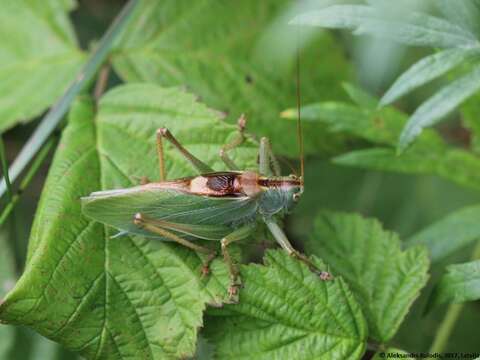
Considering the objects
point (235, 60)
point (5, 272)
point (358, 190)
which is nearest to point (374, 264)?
point (235, 60)

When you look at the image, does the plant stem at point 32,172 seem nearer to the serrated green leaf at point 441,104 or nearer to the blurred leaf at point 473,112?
the serrated green leaf at point 441,104

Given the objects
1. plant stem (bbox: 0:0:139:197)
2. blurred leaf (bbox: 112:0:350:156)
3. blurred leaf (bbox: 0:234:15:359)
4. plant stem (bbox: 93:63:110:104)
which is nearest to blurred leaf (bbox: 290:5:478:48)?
blurred leaf (bbox: 112:0:350:156)

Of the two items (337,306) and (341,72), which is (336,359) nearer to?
(337,306)

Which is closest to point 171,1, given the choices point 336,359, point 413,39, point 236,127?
point 236,127

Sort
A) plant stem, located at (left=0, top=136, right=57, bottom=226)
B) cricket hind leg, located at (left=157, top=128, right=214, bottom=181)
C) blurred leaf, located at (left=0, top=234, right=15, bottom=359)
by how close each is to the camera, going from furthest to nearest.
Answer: blurred leaf, located at (left=0, top=234, right=15, bottom=359) < plant stem, located at (left=0, top=136, right=57, bottom=226) < cricket hind leg, located at (left=157, top=128, right=214, bottom=181)

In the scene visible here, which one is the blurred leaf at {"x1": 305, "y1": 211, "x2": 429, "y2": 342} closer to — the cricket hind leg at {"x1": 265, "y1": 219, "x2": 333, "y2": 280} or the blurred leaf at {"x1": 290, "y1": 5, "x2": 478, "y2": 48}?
the cricket hind leg at {"x1": 265, "y1": 219, "x2": 333, "y2": 280}

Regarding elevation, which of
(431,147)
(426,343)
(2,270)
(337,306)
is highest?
(431,147)

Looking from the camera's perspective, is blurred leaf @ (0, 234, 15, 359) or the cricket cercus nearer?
the cricket cercus
